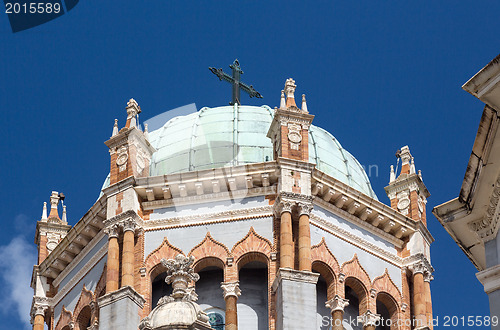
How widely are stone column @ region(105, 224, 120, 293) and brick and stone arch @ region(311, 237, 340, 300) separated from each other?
6836 mm

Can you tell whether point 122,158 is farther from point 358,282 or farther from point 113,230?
point 358,282

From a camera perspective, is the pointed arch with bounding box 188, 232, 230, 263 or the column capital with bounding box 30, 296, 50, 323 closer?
the pointed arch with bounding box 188, 232, 230, 263

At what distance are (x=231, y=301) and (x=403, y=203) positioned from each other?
9.63 metres

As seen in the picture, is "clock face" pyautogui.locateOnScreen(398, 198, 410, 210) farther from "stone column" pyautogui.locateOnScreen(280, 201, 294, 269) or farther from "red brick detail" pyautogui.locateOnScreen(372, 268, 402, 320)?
"stone column" pyautogui.locateOnScreen(280, 201, 294, 269)

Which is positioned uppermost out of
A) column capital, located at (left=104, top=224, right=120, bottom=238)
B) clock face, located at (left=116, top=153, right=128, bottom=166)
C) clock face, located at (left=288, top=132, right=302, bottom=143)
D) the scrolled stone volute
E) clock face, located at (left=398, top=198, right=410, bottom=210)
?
clock face, located at (left=288, top=132, right=302, bottom=143)

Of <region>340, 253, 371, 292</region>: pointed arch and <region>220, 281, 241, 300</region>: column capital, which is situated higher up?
<region>340, 253, 371, 292</region>: pointed arch

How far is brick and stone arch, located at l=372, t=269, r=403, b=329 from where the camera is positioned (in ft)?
161

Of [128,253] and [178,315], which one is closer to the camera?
[178,315]

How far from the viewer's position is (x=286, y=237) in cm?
4641

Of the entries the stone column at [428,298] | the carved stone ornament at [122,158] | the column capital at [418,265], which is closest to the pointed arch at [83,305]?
the carved stone ornament at [122,158]

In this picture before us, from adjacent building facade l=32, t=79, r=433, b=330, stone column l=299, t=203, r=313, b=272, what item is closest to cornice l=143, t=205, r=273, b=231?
adjacent building facade l=32, t=79, r=433, b=330

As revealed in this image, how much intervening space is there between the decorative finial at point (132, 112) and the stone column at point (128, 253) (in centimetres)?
496

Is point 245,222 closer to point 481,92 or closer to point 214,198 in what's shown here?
point 214,198

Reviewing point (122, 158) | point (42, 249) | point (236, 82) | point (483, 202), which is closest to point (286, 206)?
point (122, 158)
